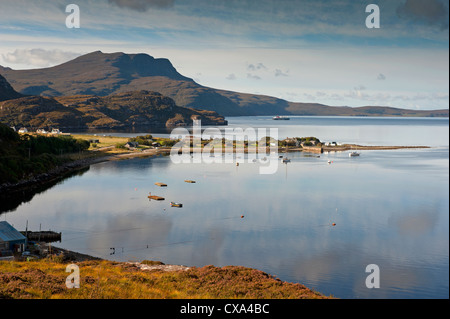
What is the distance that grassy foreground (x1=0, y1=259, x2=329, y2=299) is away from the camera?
2294cm

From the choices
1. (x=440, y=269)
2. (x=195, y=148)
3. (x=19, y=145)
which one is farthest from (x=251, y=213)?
(x=195, y=148)

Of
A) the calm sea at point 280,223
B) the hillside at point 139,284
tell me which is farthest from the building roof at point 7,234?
the calm sea at point 280,223

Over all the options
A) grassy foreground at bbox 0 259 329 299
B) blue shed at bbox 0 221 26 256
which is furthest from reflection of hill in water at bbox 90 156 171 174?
grassy foreground at bbox 0 259 329 299

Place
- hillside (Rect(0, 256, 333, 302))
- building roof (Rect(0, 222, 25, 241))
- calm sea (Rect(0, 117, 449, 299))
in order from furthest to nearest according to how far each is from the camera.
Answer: calm sea (Rect(0, 117, 449, 299)), building roof (Rect(0, 222, 25, 241)), hillside (Rect(0, 256, 333, 302))

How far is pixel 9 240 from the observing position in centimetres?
3822

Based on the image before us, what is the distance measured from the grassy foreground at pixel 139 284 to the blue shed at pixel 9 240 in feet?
13.9

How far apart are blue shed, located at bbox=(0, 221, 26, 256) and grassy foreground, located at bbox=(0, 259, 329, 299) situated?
4225mm

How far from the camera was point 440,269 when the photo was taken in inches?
1582

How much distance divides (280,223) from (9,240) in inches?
1449

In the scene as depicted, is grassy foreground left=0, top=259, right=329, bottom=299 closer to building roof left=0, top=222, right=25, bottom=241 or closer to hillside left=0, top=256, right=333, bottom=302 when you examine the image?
hillside left=0, top=256, right=333, bottom=302

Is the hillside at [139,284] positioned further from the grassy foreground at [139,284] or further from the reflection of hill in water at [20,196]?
the reflection of hill in water at [20,196]

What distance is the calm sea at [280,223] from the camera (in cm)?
4012
